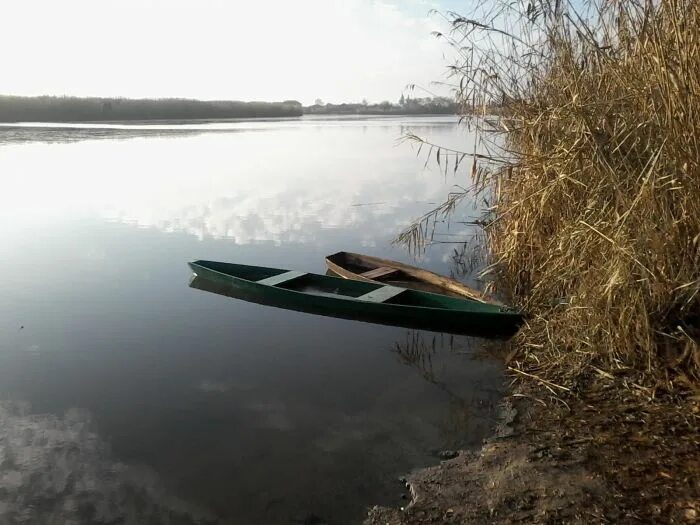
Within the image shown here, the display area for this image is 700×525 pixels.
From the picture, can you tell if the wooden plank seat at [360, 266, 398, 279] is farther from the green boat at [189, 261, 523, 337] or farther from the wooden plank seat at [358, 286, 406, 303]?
the wooden plank seat at [358, 286, 406, 303]

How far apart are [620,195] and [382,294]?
11.0 feet

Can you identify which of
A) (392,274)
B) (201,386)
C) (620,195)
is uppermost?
(620,195)

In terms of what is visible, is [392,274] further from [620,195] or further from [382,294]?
[620,195]

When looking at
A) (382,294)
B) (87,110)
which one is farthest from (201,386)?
(87,110)

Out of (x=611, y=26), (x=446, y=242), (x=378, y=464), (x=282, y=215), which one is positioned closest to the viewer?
(x=378, y=464)

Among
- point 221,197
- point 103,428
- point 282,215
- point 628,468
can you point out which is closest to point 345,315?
point 103,428

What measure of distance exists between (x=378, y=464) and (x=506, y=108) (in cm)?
370

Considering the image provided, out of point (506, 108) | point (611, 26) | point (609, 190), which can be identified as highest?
point (611, 26)

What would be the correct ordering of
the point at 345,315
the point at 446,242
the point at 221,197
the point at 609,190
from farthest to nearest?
the point at 221,197 → the point at 446,242 → the point at 345,315 → the point at 609,190

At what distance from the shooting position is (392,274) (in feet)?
26.5

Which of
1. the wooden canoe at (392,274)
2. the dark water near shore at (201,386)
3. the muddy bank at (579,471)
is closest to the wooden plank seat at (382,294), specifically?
the dark water near shore at (201,386)

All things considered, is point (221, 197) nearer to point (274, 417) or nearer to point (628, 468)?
point (274, 417)

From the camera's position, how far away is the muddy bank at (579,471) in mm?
2887

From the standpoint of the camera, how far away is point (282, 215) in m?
12.8
